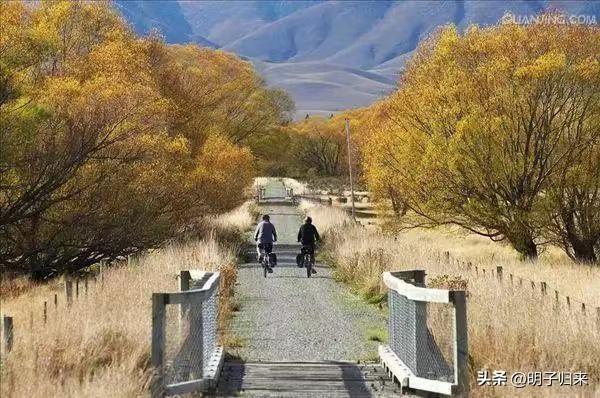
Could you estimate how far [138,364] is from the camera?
347 inches

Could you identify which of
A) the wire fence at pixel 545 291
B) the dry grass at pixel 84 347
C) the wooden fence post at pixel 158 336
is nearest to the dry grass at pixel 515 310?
the wire fence at pixel 545 291

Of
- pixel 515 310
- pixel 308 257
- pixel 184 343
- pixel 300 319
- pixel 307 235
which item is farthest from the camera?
pixel 308 257

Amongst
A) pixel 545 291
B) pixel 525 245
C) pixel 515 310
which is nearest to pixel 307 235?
pixel 525 245

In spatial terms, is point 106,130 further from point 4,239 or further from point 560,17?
point 560,17

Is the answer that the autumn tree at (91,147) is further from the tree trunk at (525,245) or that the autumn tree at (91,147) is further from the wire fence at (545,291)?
the tree trunk at (525,245)

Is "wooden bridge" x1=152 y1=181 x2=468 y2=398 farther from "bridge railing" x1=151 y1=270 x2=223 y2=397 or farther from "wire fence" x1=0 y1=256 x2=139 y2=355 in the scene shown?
"wire fence" x1=0 y1=256 x2=139 y2=355

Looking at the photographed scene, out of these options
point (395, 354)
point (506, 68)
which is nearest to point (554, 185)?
point (506, 68)

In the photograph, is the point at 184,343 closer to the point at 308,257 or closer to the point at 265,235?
the point at 265,235

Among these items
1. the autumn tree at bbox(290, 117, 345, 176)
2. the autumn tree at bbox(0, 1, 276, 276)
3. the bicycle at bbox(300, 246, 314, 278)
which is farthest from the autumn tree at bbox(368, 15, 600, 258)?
the autumn tree at bbox(290, 117, 345, 176)

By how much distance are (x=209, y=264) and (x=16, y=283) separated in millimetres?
4332

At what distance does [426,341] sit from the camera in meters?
9.75

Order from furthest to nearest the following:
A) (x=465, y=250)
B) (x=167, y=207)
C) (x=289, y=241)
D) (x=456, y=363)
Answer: (x=289, y=241)
(x=465, y=250)
(x=167, y=207)
(x=456, y=363)

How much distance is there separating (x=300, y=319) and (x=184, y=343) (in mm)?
6955

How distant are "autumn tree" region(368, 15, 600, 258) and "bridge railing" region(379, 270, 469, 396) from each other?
44.2 ft
